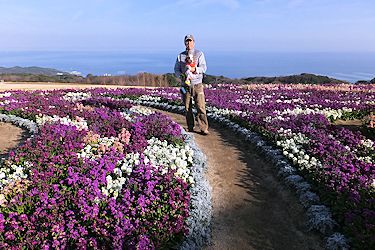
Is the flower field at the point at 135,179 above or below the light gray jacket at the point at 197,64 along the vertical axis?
below

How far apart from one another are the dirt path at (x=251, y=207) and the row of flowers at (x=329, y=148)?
0.69 metres

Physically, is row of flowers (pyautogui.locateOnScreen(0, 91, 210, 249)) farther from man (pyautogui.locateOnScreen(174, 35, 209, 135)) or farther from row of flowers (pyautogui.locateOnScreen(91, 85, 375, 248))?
row of flowers (pyautogui.locateOnScreen(91, 85, 375, 248))

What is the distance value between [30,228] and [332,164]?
6916 mm

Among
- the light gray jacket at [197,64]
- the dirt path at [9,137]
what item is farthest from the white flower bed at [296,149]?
the dirt path at [9,137]

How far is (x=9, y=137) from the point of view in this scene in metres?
12.8

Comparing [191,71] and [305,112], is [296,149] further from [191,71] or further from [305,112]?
[305,112]

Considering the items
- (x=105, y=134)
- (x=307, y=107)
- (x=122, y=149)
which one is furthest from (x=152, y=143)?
(x=307, y=107)

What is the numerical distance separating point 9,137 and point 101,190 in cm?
741

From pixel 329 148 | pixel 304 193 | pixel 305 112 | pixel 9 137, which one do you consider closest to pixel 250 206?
pixel 304 193

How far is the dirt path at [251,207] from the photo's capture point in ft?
21.0

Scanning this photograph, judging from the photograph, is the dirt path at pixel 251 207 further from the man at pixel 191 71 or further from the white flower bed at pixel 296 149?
the man at pixel 191 71

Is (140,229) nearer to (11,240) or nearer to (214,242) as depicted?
(214,242)

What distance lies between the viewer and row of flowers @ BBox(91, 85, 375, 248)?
6.56 meters

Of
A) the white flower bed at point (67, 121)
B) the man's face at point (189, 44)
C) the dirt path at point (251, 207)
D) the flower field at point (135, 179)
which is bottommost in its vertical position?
the dirt path at point (251, 207)
